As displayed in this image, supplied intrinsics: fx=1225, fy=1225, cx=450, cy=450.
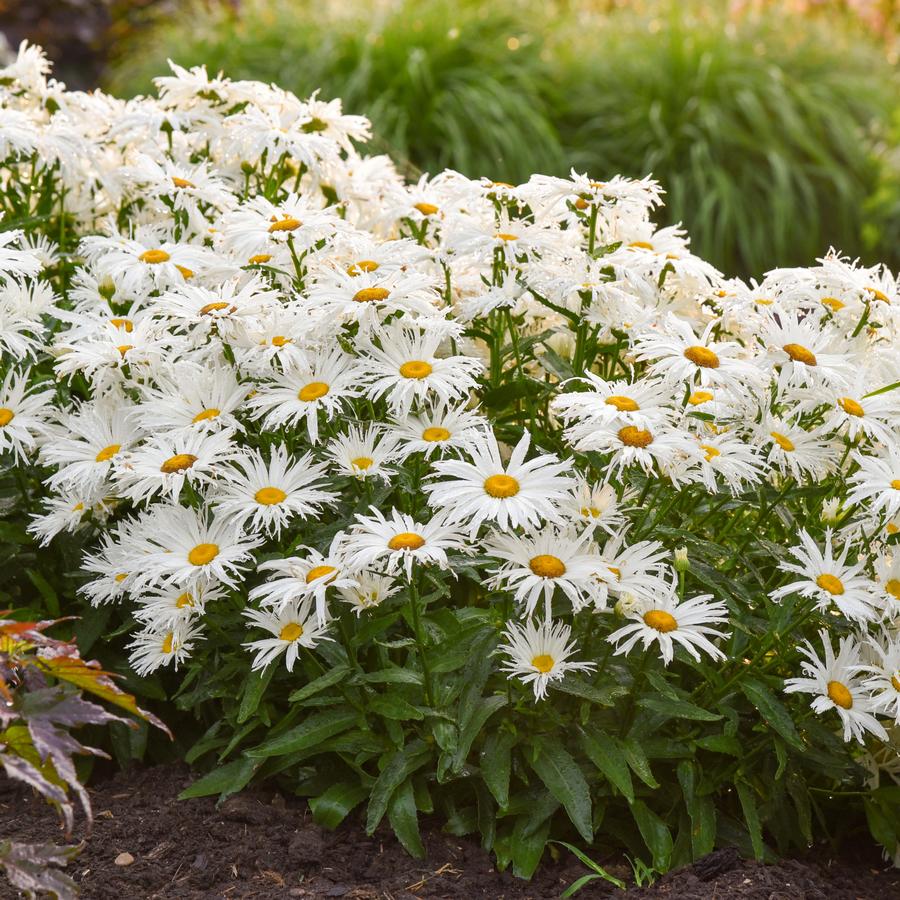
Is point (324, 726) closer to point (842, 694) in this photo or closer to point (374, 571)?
point (374, 571)

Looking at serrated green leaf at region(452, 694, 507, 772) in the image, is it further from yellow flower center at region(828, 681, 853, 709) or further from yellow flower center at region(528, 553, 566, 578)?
yellow flower center at region(828, 681, 853, 709)

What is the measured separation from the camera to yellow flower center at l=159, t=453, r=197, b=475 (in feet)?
6.72

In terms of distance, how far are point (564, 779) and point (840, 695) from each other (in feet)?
1.59

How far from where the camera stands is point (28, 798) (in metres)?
2.29

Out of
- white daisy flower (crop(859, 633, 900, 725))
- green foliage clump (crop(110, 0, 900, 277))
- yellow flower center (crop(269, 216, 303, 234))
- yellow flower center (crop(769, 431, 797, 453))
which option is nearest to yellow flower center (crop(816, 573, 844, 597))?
white daisy flower (crop(859, 633, 900, 725))

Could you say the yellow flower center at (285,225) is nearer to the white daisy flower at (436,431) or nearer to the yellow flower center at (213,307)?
the yellow flower center at (213,307)

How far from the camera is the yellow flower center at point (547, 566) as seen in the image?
6.38ft

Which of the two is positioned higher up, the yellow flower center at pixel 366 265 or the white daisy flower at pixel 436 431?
the yellow flower center at pixel 366 265

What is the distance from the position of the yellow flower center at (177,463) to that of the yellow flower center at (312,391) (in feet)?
0.71

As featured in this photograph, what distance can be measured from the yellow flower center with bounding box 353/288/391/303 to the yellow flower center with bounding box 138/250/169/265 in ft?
1.66

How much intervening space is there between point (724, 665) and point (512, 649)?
0.39 m

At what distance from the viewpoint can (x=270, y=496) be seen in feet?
6.85

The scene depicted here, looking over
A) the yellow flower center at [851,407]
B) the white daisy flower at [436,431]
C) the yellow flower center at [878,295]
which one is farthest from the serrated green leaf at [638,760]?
the yellow flower center at [878,295]

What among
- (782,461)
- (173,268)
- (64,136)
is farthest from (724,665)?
(64,136)
